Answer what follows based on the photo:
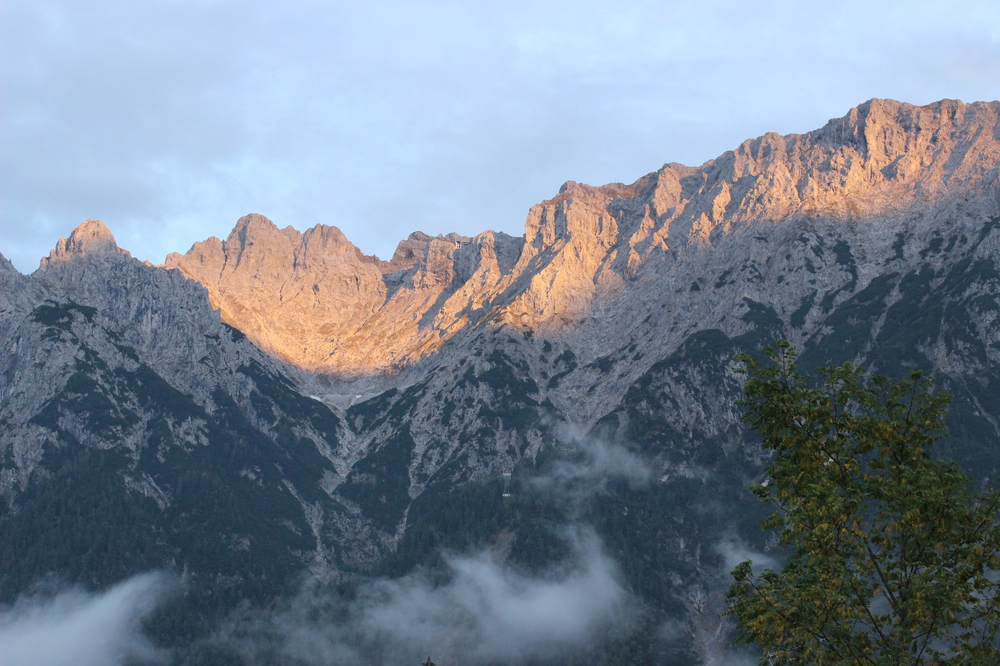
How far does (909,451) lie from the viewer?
4906 cm

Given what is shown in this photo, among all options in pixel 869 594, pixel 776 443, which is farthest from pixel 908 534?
pixel 776 443

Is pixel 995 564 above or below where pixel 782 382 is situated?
below

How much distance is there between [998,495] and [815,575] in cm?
801

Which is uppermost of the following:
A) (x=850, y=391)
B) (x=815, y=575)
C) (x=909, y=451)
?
(x=850, y=391)

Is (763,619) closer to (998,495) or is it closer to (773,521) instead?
(773,521)

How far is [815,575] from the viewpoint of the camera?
1843 inches

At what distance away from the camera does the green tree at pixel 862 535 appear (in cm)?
4488

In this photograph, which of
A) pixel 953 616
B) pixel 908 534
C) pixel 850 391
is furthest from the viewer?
pixel 850 391

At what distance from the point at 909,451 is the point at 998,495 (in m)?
4.05

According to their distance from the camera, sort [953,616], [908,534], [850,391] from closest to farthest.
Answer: [953,616], [908,534], [850,391]

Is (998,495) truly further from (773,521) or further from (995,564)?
(773,521)

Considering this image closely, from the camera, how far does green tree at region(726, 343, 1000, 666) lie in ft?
147

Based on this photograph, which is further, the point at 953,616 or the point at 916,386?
the point at 916,386

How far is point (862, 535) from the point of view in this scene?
155 ft
